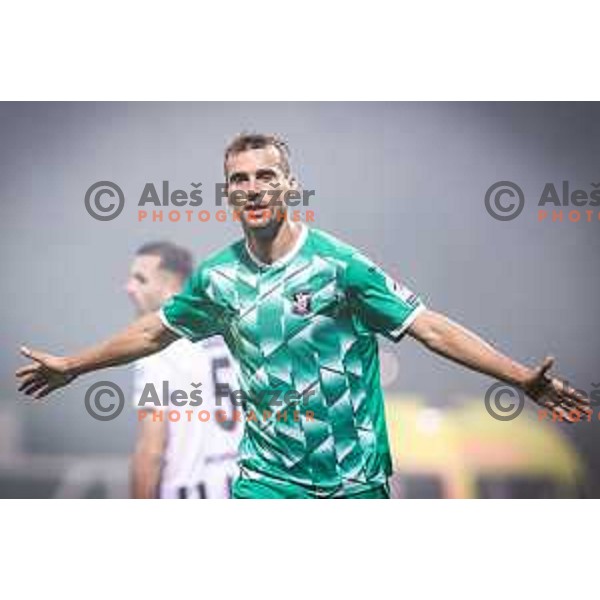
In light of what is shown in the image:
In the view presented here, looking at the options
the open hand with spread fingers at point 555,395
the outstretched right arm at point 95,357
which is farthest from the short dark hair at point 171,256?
the open hand with spread fingers at point 555,395

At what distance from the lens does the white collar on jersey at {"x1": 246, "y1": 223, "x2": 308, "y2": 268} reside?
3469mm

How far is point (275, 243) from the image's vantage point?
3.48 meters

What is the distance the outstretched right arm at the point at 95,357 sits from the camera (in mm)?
3543

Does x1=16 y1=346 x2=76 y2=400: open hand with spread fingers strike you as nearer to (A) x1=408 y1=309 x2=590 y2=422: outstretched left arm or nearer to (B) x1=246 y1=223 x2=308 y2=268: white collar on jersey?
(B) x1=246 y1=223 x2=308 y2=268: white collar on jersey

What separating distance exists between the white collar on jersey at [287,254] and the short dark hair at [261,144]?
21 centimetres

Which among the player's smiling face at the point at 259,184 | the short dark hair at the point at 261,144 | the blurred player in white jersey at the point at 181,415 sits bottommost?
the blurred player in white jersey at the point at 181,415

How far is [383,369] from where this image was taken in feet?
11.5

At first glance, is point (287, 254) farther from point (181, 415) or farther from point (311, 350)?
point (181, 415)

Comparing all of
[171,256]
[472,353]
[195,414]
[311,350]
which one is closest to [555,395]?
[472,353]

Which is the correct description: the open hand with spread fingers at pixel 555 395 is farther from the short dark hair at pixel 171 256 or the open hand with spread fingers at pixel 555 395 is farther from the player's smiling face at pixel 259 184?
the short dark hair at pixel 171 256

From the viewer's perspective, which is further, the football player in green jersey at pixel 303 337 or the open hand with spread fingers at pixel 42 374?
the open hand with spread fingers at pixel 42 374
